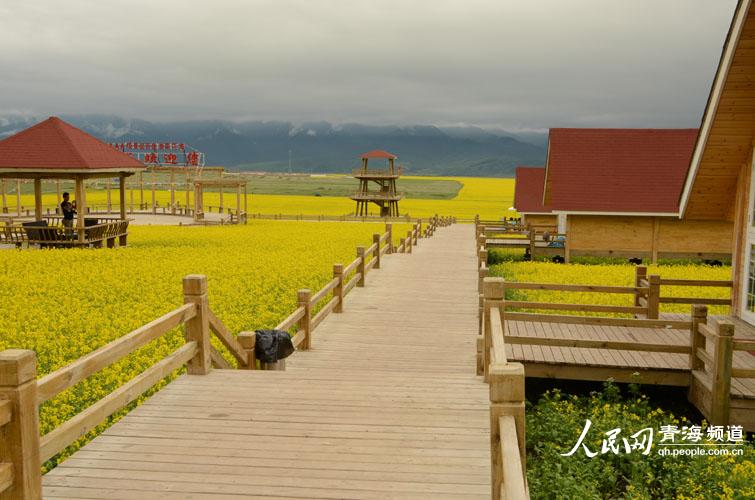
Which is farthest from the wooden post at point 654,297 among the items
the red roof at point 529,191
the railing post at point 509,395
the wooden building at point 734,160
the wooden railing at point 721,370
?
the red roof at point 529,191

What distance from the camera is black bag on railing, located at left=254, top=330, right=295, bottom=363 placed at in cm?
943

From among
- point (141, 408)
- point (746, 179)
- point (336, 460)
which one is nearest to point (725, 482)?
point (336, 460)

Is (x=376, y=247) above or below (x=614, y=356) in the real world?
above

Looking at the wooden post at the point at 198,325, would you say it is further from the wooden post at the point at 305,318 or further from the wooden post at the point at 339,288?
the wooden post at the point at 339,288

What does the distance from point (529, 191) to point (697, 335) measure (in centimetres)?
3945

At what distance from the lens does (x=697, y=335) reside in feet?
33.3

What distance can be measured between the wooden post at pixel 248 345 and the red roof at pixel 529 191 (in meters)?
38.8

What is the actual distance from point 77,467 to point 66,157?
2636cm

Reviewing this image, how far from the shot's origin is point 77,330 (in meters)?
14.4

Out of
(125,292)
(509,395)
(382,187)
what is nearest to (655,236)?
(125,292)

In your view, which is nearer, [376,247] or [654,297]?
[654,297]

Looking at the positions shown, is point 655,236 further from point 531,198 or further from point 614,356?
point 614,356

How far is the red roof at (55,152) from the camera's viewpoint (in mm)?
28906

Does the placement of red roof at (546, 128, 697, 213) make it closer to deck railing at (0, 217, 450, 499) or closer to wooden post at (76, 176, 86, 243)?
wooden post at (76, 176, 86, 243)
